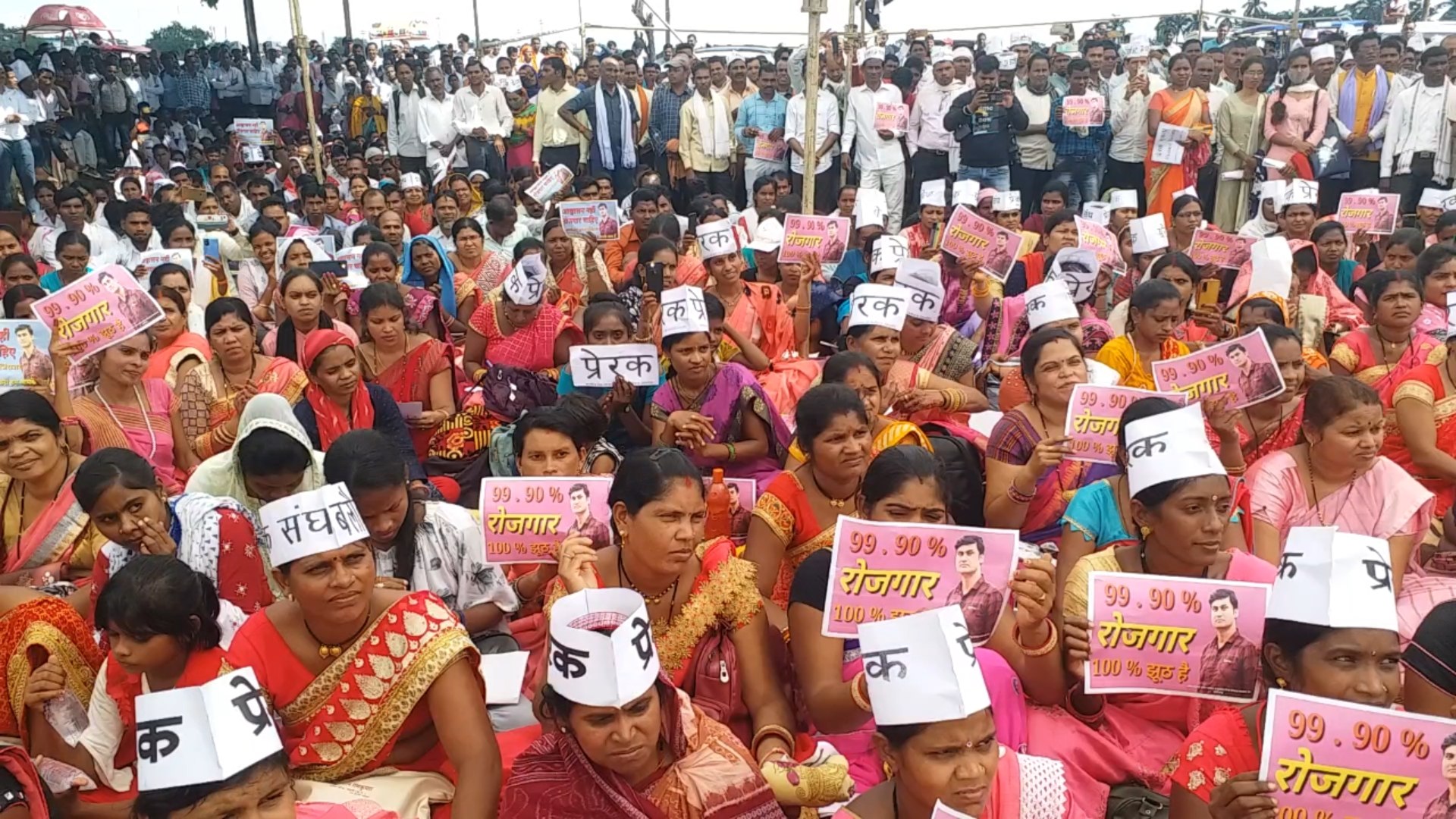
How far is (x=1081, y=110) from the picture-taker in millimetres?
10453

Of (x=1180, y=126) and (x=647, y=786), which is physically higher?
(x=1180, y=126)

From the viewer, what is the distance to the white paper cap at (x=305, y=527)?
8.75ft

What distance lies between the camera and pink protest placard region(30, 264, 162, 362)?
475 cm

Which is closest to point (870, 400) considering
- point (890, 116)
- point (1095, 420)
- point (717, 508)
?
point (717, 508)

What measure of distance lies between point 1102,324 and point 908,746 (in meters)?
4.57

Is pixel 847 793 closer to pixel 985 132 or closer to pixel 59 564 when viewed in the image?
pixel 59 564

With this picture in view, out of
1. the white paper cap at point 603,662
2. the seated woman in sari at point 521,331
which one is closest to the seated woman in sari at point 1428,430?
the white paper cap at point 603,662

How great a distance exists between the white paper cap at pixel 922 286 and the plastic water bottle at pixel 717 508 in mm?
1902

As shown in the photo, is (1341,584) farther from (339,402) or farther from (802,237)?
(802,237)

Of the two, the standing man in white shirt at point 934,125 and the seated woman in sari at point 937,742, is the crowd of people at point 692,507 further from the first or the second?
the standing man in white shirt at point 934,125

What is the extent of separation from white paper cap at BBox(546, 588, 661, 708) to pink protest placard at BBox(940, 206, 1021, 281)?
15.7ft

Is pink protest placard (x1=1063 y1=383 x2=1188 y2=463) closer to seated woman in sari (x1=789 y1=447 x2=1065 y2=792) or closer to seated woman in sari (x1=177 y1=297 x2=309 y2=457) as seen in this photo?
seated woman in sari (x1=789 y1=447 x2=1065 y2=792)

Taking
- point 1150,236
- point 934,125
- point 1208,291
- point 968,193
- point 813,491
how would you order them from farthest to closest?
point 934,125
point 968,193
point 1150,236
point 1208,291
point 813,491

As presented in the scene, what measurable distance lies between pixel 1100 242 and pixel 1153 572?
15.2ft
